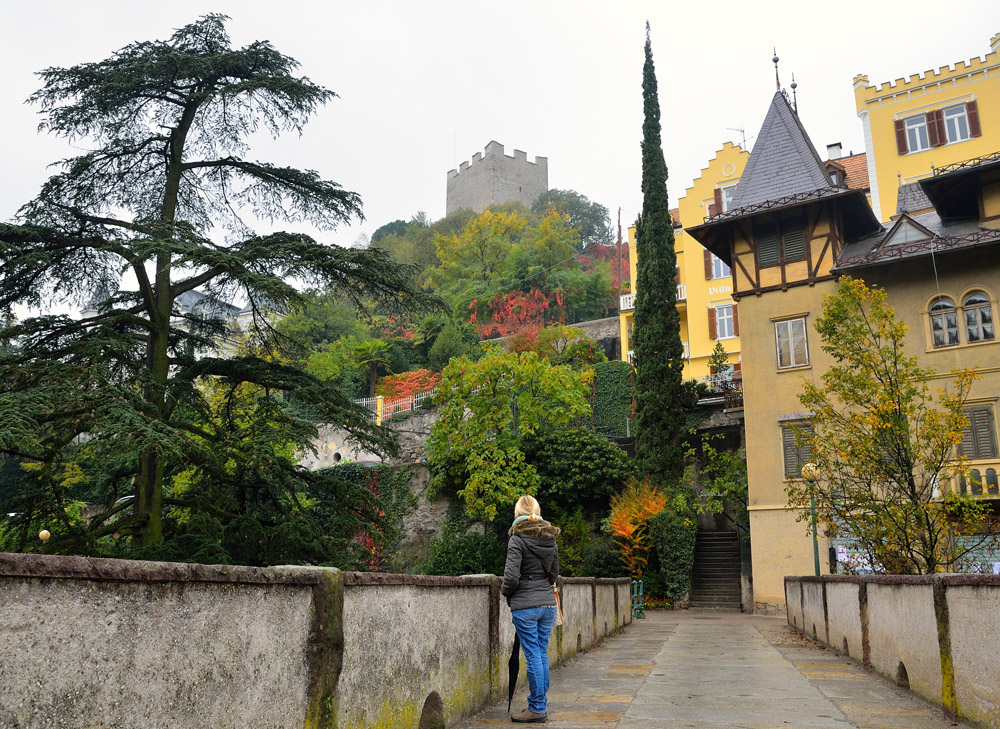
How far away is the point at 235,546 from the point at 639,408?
19.2 metres

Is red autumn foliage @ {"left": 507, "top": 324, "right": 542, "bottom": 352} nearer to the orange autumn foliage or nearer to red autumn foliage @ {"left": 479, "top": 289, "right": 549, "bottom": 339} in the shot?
red autumn foliage @ {"left": 479, "top": 289, "right": 549, "bottom": 339}

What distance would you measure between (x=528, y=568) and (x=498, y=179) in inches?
3796

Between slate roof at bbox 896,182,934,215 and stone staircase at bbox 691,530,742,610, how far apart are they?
13.0 m

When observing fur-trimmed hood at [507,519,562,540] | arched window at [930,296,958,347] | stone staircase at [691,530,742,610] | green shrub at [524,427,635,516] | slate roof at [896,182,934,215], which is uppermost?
slate roof at [896,182,934,215]

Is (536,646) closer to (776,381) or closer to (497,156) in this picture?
(776,381)

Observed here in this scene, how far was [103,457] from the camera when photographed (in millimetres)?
10570

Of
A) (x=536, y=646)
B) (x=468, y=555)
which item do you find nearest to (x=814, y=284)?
(x=468, y=555)

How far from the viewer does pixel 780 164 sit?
2780cm

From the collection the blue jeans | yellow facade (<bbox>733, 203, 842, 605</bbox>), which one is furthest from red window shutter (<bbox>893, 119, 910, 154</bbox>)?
the blue jeans

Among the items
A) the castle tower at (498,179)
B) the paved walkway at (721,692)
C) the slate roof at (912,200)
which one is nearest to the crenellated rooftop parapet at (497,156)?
the castle tower at (498,179)

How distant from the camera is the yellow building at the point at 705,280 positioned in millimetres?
37594

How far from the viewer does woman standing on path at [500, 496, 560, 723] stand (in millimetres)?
6484

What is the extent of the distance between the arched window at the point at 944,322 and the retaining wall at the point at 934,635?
14652 millimetres

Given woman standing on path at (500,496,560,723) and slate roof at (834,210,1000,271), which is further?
slate roof at (834,210,1000,271)
